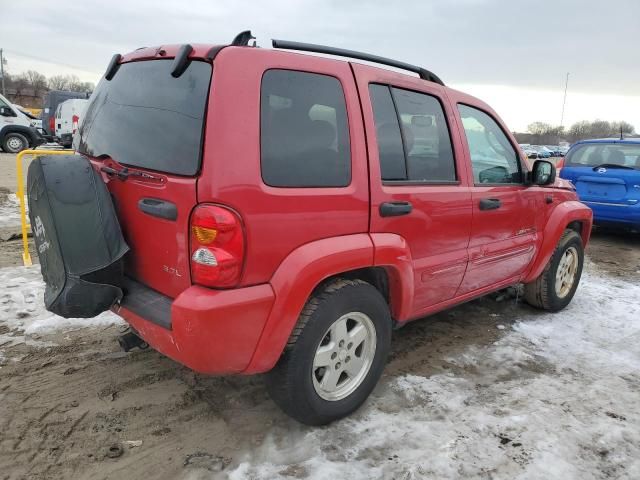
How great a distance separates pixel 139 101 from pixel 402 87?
1529mm

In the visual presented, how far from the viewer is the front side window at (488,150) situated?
11.8 ft

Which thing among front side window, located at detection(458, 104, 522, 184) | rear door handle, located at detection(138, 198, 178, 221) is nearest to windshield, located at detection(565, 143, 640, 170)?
front side window, located at detection(458, 104, 522, 184)

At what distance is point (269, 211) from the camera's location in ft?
7.51

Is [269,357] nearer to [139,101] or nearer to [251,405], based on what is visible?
[251,405]

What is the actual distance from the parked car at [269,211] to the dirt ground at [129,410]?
359 millimetres

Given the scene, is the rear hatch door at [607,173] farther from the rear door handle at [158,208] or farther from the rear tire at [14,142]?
the rear tire at [14,142]

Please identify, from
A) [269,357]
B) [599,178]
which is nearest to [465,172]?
[269,357]

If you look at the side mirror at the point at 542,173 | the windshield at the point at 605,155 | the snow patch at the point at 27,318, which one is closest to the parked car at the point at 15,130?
the snow patch at the point at 27,318

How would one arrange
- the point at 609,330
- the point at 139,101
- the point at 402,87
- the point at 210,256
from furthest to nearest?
1. the point at 609,330
2. the point at 402,87
3. the point at 139,101
4. the point at 210,256

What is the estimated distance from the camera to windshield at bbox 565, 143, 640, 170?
25.8 feet

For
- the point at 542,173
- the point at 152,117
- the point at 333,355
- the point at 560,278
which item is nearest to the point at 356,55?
the point at 152,117

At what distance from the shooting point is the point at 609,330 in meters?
4.43

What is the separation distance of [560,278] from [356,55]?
3172mm

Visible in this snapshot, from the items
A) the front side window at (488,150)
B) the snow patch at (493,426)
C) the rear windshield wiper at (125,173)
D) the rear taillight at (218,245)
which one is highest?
the front side window at (488,150)
